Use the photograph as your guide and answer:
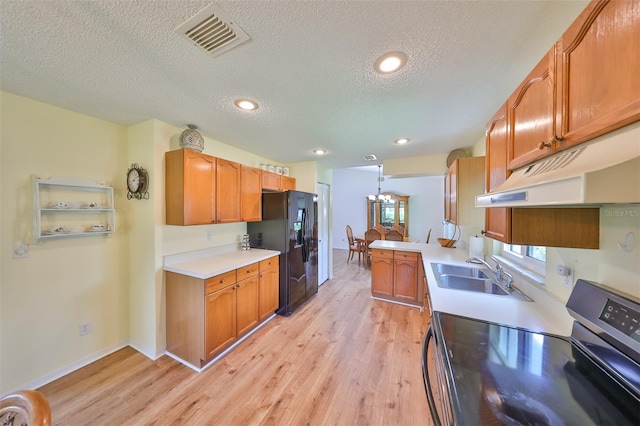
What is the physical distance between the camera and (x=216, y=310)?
2.09 metres

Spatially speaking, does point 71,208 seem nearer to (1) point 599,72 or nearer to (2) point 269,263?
(2) point 269,263

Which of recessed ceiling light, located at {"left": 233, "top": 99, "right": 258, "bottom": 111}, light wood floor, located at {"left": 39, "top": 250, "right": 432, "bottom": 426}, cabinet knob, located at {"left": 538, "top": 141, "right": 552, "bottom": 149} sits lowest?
light wood floor, located at {"left": 39, "top": 250, "right": 432, "bottom": 426}

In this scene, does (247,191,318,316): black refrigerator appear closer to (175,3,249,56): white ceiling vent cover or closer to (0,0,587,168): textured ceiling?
(0,0,587,168): textured ceiling

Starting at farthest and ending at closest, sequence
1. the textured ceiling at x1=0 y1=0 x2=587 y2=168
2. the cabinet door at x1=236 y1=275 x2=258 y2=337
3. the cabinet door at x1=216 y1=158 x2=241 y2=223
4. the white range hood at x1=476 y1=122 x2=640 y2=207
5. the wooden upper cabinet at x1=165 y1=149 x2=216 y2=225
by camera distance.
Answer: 1. the cabinet door at x1=216 y1=158 x2=241 y2=223
2. the cabinet door at x1=236 y1=275 x2=258 y2=337
3. the wooden upper cabinet at x1=165 y1=149 x2=216 y2=225
4. the textured ceiling at x1=0 y1=0 x2=587 y2=168
5. the white range hood at x1=476 y1=122 x2=640 y2=207

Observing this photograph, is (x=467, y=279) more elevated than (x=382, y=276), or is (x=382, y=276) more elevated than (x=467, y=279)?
(x=467, y=279)

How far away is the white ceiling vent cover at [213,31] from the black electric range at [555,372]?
1754mm

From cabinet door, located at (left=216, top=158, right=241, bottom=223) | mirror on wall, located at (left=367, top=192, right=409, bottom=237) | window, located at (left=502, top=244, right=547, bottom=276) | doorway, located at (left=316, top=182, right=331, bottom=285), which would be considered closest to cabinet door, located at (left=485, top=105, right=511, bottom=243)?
window, located at (left=502, top=244, right=547, bottom=276)

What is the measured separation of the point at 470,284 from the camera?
2.11 meters

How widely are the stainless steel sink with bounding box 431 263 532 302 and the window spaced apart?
22 cm

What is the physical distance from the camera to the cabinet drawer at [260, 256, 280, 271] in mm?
2733

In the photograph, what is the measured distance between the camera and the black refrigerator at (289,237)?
3.03 metres

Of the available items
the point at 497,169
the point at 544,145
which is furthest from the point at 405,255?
the point at 544,145

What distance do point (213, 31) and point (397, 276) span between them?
3.47 metres

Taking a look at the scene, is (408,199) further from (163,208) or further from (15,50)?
(15,50)
